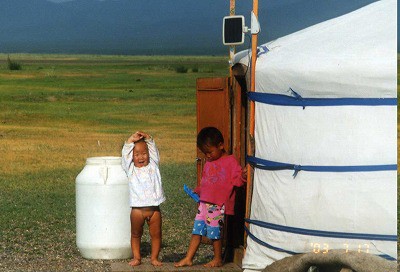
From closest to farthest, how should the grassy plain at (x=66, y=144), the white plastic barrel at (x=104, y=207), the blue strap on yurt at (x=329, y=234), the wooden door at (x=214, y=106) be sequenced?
the blue strap on yurt at (x=329, y=234), the white plastic barrel at (x=104, y=207), the wooden door at (x=214, y=106), the grassy plain at (x=66, y=144)

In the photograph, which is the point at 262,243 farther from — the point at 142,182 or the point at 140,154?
the point at 140,154

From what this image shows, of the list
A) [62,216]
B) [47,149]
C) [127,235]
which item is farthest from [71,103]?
[127,235]

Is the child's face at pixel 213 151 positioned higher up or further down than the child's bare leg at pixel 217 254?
higher up

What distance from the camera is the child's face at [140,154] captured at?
7180 mm

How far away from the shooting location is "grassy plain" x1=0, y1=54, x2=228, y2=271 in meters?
9.36

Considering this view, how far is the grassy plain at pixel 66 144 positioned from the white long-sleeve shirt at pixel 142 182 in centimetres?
97

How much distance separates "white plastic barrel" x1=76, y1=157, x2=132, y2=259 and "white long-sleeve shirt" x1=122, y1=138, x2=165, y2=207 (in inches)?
30.0

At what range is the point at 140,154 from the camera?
7.19m

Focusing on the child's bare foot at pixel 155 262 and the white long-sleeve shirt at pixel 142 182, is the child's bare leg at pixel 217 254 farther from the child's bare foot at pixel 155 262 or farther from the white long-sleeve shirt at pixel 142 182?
the white long-sleeve shirt at pixel 142 182

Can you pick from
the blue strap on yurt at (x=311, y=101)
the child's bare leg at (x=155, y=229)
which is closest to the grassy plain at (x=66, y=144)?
the child's bare leg at (x=155, y=229)

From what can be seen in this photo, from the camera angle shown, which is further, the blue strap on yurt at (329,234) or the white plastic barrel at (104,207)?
the white plastic barrel at (104,207)

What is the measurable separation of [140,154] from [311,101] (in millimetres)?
1306

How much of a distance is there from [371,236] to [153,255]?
163 cm

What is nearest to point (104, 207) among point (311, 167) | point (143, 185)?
point (143, 185)
